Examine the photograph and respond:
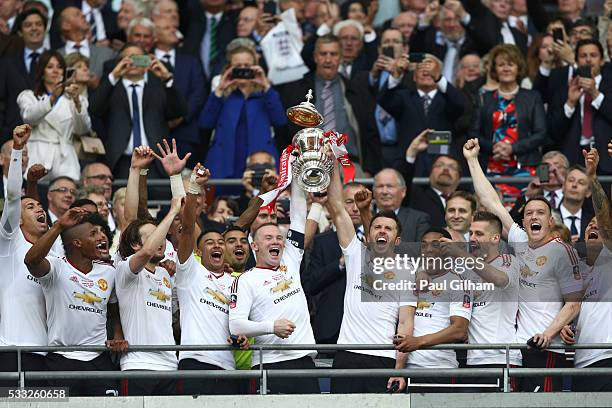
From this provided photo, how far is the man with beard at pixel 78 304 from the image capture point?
13.7 m

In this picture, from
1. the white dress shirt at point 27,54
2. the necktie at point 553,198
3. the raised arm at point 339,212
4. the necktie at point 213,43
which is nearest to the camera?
the raised arm at point 339,212

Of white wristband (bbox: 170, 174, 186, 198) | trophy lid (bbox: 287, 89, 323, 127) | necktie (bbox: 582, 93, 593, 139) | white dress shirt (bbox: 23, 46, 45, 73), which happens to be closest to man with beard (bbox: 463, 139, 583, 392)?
trophy lid (bbox: 287, 89, 323, 127)

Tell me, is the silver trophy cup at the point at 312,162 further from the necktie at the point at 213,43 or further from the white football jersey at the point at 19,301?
the necktie at the point at 213,43

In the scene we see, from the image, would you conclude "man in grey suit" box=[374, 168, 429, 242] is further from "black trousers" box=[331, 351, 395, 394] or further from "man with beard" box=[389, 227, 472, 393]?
"black trousers" box=[331, 351, 395, 394]

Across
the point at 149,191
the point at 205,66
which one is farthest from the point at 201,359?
the point at 205,66

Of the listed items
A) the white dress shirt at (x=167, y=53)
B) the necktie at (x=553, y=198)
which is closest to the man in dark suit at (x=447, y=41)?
the white dress shirt at (x=167, y=53)

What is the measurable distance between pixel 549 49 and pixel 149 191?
4682mm

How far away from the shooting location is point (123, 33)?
A: 19.6 m

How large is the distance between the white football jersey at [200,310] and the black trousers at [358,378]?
2.94ft

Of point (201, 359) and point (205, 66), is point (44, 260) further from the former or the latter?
point (205, 66)

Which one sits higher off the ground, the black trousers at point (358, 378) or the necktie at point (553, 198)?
the necktie at point (553, 198)

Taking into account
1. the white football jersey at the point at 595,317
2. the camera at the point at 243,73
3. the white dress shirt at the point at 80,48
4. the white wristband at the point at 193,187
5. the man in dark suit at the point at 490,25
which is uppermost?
the man in dark suit at the point at 490,25

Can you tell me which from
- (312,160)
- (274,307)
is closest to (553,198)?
(312,160)

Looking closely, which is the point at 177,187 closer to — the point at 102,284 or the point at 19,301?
the point at 102,284
